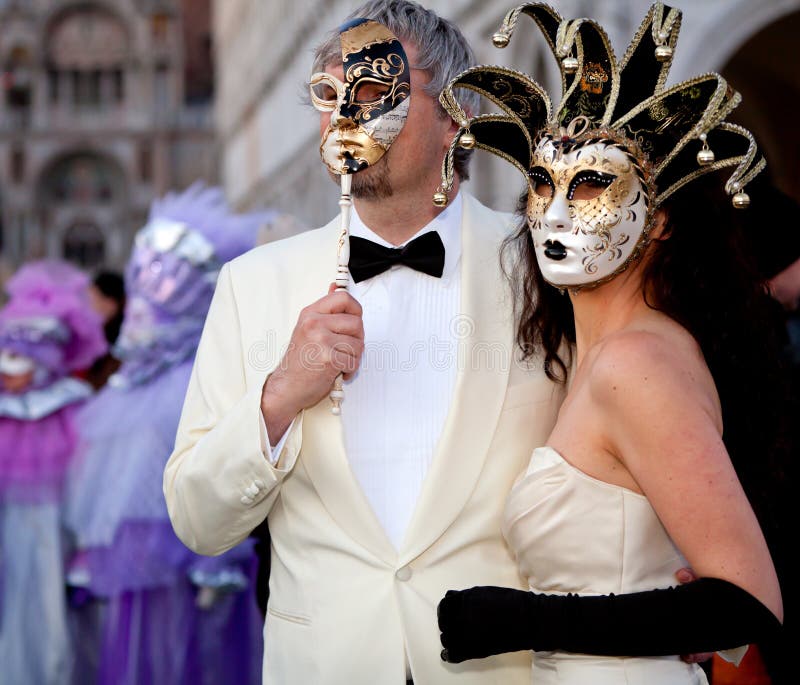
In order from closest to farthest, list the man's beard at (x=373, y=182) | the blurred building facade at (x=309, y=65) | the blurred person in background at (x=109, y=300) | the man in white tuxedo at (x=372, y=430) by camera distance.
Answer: the man in white tuxedo at (x=372, y=430)
the man's beard at (x=373, y=182)
the blurred building facade at (x=309, y=65)
the blurred person in background at (x=109, y=300)

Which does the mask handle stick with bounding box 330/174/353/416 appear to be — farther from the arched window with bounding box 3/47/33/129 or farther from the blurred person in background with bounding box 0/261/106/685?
the arched window with bounding box 3/47/33/129

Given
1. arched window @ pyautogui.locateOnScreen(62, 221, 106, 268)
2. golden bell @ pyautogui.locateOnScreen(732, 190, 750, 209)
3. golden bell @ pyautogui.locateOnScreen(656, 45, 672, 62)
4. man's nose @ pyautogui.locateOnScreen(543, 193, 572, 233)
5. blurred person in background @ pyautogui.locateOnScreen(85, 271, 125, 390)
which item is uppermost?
golden bell @ pyautogui.locateOnScreen(656, 45, 672, 62)

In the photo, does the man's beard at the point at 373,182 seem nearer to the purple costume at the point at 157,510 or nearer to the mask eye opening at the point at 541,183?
the mask eye opening at the point at 541,183

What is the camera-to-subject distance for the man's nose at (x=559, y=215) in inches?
77.4

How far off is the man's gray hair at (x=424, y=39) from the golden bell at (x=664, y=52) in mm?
766

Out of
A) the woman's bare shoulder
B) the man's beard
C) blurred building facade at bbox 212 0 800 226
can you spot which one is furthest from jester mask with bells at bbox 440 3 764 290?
blurred building facade at bbox 212 0 800 226

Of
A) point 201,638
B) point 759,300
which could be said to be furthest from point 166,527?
point 759,300

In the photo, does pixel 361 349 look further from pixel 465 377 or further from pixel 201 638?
pixel 201 638

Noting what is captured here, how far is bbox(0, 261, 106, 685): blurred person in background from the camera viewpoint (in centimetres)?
495


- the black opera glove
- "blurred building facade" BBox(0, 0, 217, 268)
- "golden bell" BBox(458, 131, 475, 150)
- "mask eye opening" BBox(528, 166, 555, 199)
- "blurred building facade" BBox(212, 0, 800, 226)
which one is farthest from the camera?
"blurred building facade" BBox(0, 0, 217, 268)

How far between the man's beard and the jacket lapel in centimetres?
24

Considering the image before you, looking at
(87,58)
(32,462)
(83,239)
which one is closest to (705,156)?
(32,462)

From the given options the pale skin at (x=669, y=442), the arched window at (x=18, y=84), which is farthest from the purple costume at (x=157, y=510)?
the arched window at (x=18, y=84)

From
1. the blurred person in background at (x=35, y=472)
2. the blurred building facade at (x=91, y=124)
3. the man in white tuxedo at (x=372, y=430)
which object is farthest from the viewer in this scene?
the blurred building facade at (x=91, y=124)
